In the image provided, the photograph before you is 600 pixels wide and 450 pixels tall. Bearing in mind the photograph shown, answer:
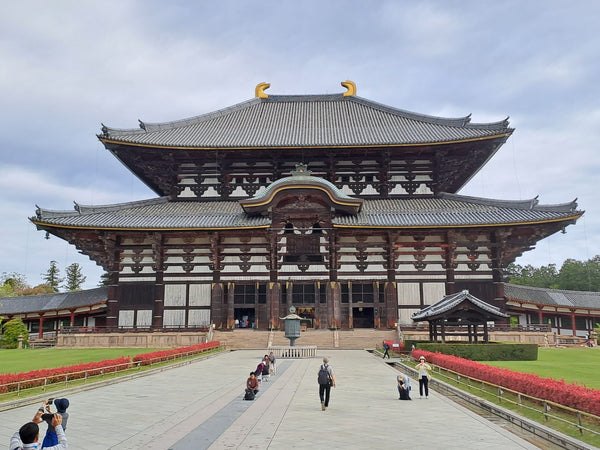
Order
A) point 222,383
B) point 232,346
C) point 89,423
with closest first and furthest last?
point 89,423 < point 222,383 < point 232,346

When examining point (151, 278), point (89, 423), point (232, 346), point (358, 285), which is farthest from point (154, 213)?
point (89, 423)

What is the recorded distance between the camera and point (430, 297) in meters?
39.5

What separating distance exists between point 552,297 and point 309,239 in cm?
2554

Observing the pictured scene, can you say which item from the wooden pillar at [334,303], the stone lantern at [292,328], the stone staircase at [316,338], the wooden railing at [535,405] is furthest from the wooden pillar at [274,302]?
the wooden railing at [535,405]

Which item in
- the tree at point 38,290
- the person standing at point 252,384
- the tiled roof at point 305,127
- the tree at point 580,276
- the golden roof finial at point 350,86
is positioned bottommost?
the person standing at point 252,384

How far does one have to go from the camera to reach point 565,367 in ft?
72.1

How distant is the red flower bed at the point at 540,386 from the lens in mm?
11320

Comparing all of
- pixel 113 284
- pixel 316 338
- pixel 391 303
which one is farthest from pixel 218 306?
pixel 391 303

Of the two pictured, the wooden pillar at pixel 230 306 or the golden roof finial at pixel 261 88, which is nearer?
the wooden pillar at pixel 230 306

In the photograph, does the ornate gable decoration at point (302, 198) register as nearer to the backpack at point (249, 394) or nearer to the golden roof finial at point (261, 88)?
the golden roof finial at point (261, 88)

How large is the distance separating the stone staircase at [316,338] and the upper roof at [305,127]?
15644mm

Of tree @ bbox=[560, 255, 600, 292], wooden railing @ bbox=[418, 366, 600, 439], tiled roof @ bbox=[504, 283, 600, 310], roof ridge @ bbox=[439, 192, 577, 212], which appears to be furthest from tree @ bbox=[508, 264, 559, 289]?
wooden railing @ bbox=[418, 366, 600, 439]

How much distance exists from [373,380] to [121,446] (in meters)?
11.9

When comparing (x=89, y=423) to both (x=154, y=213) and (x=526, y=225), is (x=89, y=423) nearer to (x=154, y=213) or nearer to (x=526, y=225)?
(x=154, y=213)
